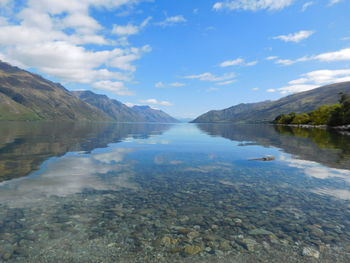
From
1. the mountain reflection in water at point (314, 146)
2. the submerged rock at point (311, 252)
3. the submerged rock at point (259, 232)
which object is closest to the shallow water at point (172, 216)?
the submerged rock at point (311, 252)

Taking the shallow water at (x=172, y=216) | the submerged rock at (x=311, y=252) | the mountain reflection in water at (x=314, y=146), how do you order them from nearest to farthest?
the submerged rock at (x=311, y=252) → the shallow water at (x=172, y=216) → the mountain reflection in water at (x=314, y=146)

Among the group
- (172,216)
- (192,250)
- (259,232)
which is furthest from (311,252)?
(172,216)

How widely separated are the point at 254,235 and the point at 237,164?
21.0m

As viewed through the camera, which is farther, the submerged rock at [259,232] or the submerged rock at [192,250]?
the submerged rock at [259,232]

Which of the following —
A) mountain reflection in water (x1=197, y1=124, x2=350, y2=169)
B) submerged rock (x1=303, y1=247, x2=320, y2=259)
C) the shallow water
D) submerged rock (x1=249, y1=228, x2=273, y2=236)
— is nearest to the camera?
submerged rock (x1=303, y1=247, x2=320, y2=259)

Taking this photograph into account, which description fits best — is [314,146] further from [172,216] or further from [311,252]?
[172,216]

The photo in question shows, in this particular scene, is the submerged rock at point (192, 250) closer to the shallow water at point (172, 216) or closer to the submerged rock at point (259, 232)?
the shallow water at point (172, 216)

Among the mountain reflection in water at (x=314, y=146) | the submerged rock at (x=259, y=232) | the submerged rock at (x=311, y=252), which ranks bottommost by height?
the mountain reflection in water at (x=314, y=146)

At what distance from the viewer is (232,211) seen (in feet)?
51.4

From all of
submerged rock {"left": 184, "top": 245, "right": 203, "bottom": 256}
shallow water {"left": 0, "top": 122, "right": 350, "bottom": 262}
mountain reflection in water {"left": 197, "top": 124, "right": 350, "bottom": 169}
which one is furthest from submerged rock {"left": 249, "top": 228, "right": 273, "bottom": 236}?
mountain reflection in water {"left": 197, "top": 124, "right": 350, "bottom": 169}

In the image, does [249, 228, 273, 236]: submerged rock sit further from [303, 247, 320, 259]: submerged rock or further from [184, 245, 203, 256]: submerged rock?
[184, 245, 203, 256]: submerged rock

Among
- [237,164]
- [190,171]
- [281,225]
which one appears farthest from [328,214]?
[237,164]

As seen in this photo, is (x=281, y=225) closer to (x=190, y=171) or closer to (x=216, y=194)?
(x=216, y=194)

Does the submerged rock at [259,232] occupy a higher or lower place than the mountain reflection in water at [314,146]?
higher
